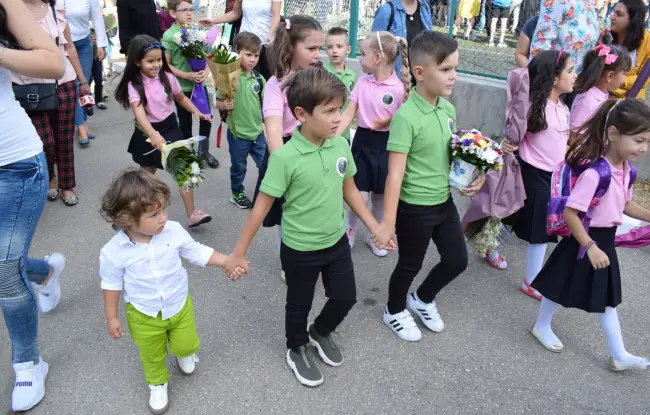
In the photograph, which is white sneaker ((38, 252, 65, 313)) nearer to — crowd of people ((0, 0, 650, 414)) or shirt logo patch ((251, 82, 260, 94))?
crowd of people ((0, 0, 650, 414))

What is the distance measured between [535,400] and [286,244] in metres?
1.54

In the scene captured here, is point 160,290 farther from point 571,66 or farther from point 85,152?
point 85,152

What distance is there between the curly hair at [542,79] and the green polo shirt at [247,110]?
87.5 inches

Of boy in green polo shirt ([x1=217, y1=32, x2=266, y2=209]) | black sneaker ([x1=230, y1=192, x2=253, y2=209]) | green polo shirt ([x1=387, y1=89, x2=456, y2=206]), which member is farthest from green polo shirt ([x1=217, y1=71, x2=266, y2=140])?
green polo shirt ([x1=387, y1=89, x2=456, y2=206])

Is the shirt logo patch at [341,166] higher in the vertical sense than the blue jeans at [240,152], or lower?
higher

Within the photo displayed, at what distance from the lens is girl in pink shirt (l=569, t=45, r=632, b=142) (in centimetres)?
376

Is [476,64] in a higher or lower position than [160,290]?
higher

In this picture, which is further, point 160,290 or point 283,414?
point 283,414

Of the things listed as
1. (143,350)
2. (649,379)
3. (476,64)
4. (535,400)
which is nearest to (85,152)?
(143,350)

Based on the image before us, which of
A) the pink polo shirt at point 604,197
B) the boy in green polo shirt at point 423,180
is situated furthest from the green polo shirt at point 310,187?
the pink polo shirt at point 604,197

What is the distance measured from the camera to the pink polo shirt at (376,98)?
3.62m

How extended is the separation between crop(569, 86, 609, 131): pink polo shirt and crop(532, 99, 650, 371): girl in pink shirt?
109 centimetres

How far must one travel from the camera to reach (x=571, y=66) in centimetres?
345

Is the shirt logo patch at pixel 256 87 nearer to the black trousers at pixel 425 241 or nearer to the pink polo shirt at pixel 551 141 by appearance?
the black trousers at pixel 425 241
